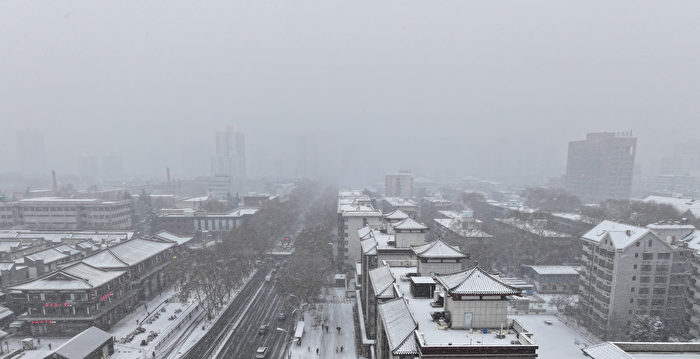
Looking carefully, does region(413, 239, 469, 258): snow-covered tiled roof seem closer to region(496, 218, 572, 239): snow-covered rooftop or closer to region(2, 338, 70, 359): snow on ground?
region(2, 338, 70, 359): snow on ground

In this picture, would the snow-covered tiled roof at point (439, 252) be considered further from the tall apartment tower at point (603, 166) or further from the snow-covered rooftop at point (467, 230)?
the tall apartment tower at point (603, 166)

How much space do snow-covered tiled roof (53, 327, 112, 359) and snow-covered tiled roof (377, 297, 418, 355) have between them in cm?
3280

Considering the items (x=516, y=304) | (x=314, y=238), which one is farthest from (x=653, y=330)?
(x=314, y=238)

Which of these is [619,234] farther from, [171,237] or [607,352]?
[171,237]

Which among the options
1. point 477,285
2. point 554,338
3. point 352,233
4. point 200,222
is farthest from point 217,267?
point 200,222

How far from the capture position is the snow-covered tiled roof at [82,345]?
117 feet

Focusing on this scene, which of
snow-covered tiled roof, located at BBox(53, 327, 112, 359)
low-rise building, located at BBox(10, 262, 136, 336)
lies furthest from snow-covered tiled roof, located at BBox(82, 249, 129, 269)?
snow-covered tiled roof, located at BBox(53, 327, 112, 359)

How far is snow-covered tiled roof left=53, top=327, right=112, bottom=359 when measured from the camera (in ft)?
117

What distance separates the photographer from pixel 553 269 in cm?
6631

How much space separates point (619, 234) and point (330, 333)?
42.3 m

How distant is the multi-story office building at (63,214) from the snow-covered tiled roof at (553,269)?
118546 mm

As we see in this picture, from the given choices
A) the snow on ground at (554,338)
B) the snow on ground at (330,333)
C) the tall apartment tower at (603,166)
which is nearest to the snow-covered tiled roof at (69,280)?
the snow on ground at (330,333)

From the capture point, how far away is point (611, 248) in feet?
151

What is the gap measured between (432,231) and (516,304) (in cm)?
4547
